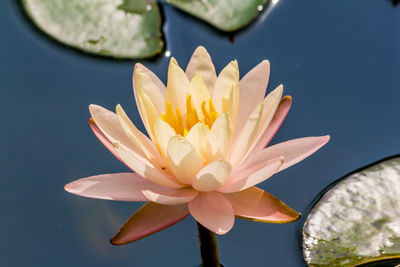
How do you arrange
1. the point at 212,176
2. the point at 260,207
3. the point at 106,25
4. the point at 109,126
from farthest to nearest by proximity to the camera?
the point at 106,25 < the point at 109,126 < the point at 260,207 < the point at 212,176

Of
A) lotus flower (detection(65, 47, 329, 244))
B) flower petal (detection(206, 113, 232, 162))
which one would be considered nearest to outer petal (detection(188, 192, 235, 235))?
lotus flower (detection(65, 47, 329, 244))

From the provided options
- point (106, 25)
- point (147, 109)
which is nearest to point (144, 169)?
point (147, 109)

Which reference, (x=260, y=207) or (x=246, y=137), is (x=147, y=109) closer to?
(x=246, y=137)

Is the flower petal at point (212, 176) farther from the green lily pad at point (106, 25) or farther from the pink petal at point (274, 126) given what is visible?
the green lily pad at point (106, 25)

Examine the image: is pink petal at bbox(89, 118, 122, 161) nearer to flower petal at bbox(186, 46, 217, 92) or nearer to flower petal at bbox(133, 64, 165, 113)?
flower petal at bbox(133, 64, 165, 113)

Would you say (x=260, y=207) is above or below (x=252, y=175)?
below

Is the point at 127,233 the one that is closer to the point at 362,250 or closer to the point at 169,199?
the point at 169,199

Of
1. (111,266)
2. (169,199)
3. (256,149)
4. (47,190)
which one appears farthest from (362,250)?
(47,190)

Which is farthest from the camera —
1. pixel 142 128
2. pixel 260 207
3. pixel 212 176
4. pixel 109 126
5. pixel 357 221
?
pixel 142 128

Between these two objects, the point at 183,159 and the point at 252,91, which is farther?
the point at 252,91
